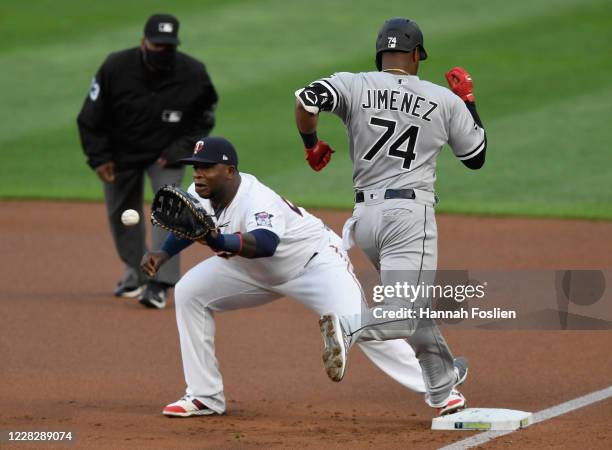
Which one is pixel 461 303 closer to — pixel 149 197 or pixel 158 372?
pixel 158 372

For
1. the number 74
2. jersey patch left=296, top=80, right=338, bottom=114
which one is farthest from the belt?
jersey patch left=296, top=80, right=338, bottom=114

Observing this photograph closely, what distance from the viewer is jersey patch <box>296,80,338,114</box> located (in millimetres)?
6117

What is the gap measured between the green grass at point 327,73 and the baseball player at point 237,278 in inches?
237

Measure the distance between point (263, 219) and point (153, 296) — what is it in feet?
10.6

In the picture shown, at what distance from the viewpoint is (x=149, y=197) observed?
13312mm

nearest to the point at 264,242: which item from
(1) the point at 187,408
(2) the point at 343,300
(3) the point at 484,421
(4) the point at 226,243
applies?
(4) the point at 226,243

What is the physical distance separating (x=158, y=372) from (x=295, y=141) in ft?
25.9

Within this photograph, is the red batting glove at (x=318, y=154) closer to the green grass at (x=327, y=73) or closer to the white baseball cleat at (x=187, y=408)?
the white baseball cleat at (x=187, y=408)

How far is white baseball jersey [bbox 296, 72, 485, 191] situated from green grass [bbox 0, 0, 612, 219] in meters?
6.34

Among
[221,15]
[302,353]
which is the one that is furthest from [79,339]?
[221,15]

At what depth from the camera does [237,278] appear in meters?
6.81

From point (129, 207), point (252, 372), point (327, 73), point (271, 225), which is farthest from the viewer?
point (327, 73)

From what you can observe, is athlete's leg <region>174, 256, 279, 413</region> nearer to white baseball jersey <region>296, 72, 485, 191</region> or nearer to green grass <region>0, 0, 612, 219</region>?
white baseball jersey <region>296, 72, 485, 191</region>

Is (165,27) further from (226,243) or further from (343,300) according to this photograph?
(226,243)
